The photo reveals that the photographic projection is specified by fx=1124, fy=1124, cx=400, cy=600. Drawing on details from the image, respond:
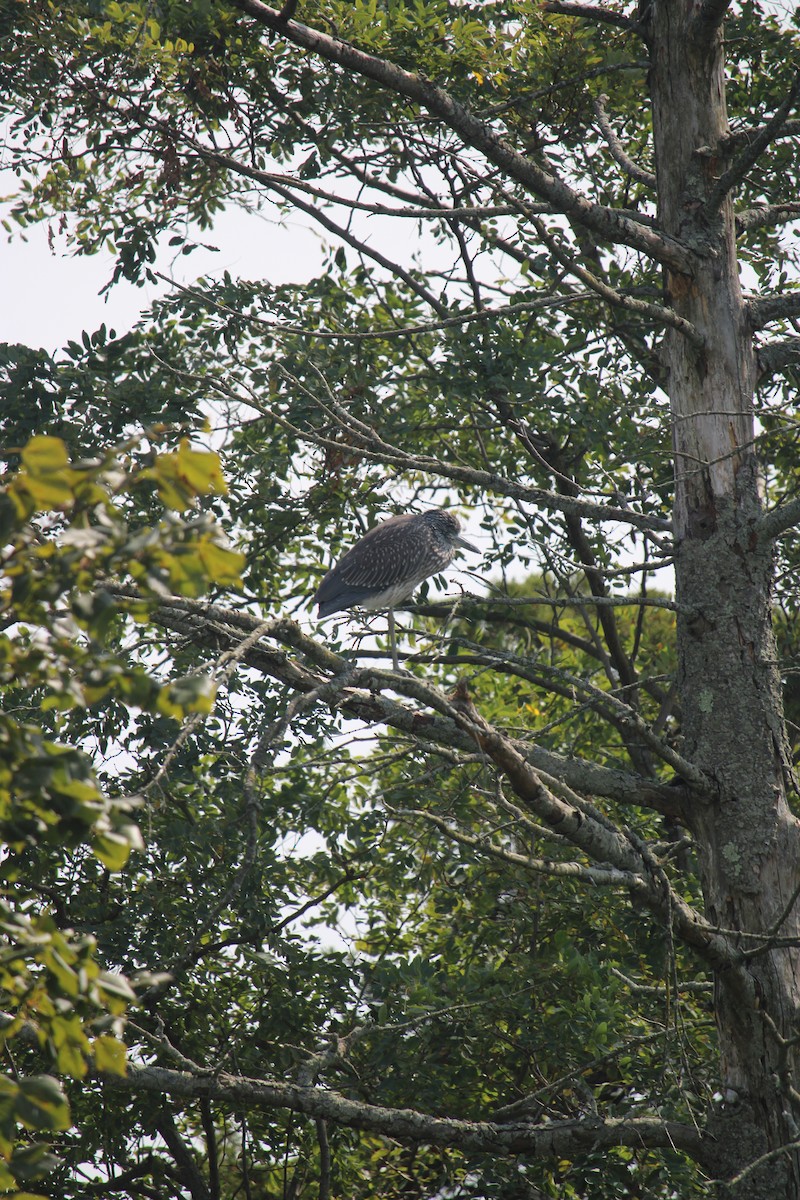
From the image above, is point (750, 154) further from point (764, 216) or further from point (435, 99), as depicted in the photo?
point (435, 99)

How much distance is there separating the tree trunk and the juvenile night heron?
7.58ft

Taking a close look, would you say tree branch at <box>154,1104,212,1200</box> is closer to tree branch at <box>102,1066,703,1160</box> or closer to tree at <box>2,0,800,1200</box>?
tree at <box>2,0,800,1200</box>

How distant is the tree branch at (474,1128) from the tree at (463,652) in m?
0.02

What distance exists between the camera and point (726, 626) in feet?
15.2

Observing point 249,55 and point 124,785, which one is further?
point 249,55

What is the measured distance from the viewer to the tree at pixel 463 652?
4.13 meters

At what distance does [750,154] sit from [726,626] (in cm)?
186

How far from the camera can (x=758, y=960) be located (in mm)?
4277

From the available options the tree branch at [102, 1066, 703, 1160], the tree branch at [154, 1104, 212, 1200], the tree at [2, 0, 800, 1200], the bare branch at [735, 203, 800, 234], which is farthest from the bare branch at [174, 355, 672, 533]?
the tree branch at [154, 1104, 212, 1200]

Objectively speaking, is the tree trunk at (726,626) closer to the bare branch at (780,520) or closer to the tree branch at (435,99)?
the bare branch at (780,520)

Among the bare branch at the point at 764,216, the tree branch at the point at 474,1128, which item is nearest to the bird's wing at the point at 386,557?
the bare branch at the point at 764,216

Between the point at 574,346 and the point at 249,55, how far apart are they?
2484 mm

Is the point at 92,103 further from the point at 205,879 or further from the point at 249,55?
the point at 205,879

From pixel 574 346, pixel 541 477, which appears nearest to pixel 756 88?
pixel 574 346
